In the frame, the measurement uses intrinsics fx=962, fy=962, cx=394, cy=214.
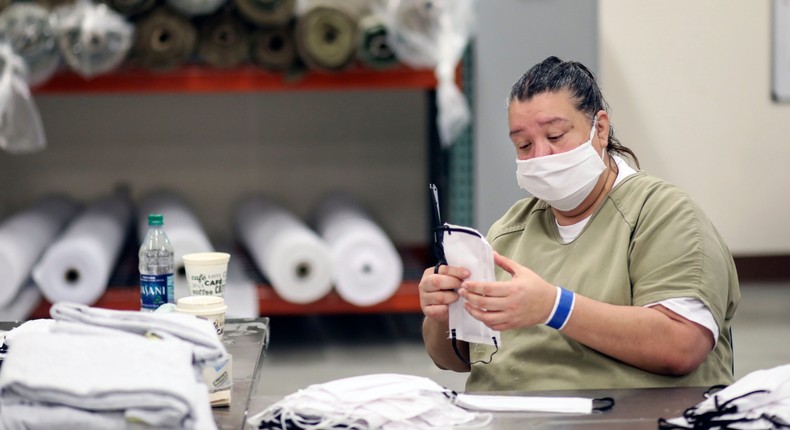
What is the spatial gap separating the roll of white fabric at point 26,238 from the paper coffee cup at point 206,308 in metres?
2.09

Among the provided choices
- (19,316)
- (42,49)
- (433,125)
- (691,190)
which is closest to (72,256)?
(19,316)

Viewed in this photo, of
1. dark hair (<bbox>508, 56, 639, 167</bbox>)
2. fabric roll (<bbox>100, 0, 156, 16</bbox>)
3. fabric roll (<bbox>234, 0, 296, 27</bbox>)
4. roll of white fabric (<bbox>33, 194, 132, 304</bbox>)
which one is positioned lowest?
roll of white fabric (<bbox>33, 194, 132, 304</bbox>)

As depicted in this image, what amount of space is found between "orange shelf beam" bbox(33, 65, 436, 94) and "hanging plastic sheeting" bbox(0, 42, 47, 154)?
209 millimetres

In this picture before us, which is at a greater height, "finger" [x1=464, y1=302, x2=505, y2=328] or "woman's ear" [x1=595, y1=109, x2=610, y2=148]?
"woman's ear" [x1=595, y1=109, x2=610, y2=148]

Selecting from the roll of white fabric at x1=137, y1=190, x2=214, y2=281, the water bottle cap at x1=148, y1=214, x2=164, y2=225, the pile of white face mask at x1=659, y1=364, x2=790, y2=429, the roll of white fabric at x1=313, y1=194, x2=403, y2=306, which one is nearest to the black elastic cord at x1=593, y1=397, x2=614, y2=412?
the pile of white face mask at x1=659, y1=364, x2=790, y2=429

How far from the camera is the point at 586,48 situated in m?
3.92

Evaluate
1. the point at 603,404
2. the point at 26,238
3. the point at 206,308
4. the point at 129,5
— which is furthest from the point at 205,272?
the point at 26,238

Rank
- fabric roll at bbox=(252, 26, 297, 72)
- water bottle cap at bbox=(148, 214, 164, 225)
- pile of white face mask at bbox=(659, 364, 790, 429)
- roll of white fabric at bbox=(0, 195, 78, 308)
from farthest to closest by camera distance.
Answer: fabric roll at bbox=(252, 26, 297, 72) < roll of white fabric at bbox=(0, 195, 78, 308) < water bottle cap at bbox=(148, 214, 164, 225) < pile of white face mask at bbox=(659, 364, 790, 429)

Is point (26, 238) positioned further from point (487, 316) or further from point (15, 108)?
point (487, 316)

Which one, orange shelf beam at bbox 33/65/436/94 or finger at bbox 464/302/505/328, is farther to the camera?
orange shelf beam at bbox 33/65/436/94

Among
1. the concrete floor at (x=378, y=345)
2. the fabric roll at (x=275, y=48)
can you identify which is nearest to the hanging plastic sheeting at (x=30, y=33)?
the fabric roll at (x=275, y=48)

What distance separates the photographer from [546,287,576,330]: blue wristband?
1717mm

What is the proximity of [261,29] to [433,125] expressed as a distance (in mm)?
1044

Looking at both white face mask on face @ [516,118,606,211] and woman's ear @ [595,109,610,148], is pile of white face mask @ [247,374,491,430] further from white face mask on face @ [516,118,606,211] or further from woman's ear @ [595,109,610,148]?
woman's ear @ [595,109,610,148]
